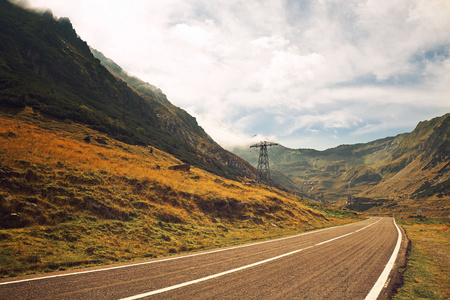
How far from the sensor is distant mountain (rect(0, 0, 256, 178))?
48031mm

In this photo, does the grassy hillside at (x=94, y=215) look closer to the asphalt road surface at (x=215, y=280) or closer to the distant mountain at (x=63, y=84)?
the asphalt road surface at (x=215, y=280)

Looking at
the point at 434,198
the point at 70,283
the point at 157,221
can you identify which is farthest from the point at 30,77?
the point at 434,198

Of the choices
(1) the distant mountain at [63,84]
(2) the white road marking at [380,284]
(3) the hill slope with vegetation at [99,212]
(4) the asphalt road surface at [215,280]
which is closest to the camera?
(4) the asphalt road surface at [215,280]

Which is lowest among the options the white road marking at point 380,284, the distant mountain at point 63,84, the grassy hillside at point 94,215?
the white road marking at point 380,284

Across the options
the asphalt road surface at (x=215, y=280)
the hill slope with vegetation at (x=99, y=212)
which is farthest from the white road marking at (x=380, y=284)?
the hill slope with vegetation at (x=99, y=212)

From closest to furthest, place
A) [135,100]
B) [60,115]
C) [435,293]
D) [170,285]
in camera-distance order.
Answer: [170,285] → [435,293] → [60,115] → [135,100]

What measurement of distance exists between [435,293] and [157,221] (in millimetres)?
14300

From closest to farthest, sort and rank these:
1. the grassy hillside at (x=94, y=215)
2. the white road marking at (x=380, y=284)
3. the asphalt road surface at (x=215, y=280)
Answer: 1. the asphalt road surface at (x=215, y=280)
2. the white road marking at (x=380, y=284)
3. the grassy hillside at (x=94, y=215)

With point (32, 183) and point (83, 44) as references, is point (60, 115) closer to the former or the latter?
point (32, 183)

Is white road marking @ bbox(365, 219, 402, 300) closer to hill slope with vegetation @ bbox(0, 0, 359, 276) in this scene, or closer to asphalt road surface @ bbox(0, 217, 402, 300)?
asphalt road surface @ bbox(0, 217, 402, 300)

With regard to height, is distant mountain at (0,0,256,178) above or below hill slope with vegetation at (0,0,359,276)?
above

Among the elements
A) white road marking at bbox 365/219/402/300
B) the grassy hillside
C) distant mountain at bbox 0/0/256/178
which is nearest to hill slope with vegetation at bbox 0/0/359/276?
the grassy hillside

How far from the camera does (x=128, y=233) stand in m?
11.9

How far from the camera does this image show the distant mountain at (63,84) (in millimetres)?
48031
